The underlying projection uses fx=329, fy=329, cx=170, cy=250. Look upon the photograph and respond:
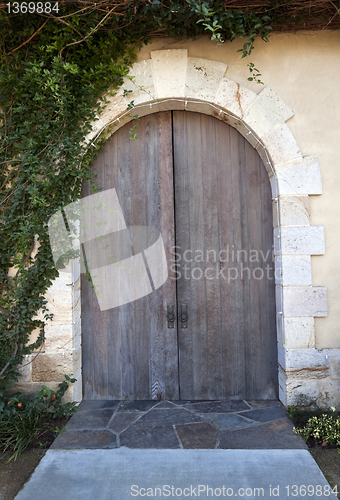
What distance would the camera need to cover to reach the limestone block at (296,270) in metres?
2.66

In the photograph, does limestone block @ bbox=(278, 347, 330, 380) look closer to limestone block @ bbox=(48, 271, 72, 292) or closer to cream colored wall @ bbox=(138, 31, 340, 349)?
cream colored wall @ bbox=(138, 31, 340, 349)

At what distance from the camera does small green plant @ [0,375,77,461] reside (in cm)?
224

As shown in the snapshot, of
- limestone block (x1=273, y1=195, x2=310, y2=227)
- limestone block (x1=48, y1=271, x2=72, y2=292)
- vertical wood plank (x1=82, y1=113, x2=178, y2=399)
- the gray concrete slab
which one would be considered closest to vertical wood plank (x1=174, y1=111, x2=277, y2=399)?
vertical wood plank (x1=82, y1=113, x2=178, y2=399)

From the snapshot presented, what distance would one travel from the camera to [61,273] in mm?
2689

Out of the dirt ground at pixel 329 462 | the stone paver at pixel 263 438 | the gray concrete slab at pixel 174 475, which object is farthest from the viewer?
the stone paver at pixel 263 438

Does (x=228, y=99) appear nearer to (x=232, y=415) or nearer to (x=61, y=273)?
(x=61, y=273)

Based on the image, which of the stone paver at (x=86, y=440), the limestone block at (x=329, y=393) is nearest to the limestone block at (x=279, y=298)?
the limestone block at (x=329, y=393)

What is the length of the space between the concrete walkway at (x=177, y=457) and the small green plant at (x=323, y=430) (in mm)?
99

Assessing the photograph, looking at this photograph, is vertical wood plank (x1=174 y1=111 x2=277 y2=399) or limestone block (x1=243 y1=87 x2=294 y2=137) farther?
vertical wood plank (x1=174 y1=111 x2=277 y2=399)

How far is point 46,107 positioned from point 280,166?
75.9 inches

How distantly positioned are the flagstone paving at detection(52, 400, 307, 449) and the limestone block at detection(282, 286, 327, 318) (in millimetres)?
814

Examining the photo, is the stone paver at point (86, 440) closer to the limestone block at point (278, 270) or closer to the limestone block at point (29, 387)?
the limestone block at point (29, 387)

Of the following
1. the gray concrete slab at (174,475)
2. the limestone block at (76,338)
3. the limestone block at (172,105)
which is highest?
the limestone block at (172,105)

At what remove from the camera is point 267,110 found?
2709mm
